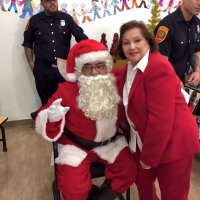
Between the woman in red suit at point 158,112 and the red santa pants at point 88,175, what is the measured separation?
23 centimetres

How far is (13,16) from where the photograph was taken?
3.08 metres

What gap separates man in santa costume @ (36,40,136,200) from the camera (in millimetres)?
1718

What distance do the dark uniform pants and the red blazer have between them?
1.73m

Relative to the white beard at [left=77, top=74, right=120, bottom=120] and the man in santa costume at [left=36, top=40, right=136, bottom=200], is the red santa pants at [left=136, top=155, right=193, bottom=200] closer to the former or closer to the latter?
the man in santa costume at [left=36, top=40, right=136, bottom=200]

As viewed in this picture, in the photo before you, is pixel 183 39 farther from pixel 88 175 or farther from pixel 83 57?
pixel 88 175

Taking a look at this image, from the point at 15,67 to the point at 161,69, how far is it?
7.64ft

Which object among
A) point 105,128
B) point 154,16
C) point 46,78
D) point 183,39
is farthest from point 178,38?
point 46,78

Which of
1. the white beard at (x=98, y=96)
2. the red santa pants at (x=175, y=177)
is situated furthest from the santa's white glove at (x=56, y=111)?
the red santa pants at (x=175, y=177)

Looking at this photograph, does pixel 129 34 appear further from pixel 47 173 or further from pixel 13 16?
pixel 13 16

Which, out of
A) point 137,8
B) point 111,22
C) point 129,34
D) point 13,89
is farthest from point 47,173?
point 137,8

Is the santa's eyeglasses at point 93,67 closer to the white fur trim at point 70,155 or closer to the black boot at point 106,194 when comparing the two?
the white fur trim at point 70,155

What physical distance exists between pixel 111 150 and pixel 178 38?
1021 millimetres

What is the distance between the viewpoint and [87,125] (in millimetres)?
1807

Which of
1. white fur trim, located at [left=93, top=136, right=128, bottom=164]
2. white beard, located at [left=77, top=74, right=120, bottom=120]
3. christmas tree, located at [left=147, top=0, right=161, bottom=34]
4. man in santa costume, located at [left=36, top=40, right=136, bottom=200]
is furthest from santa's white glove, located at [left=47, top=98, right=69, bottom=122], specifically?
christmas tree, located at [left=147, top=0, right=161, bottom=34]
